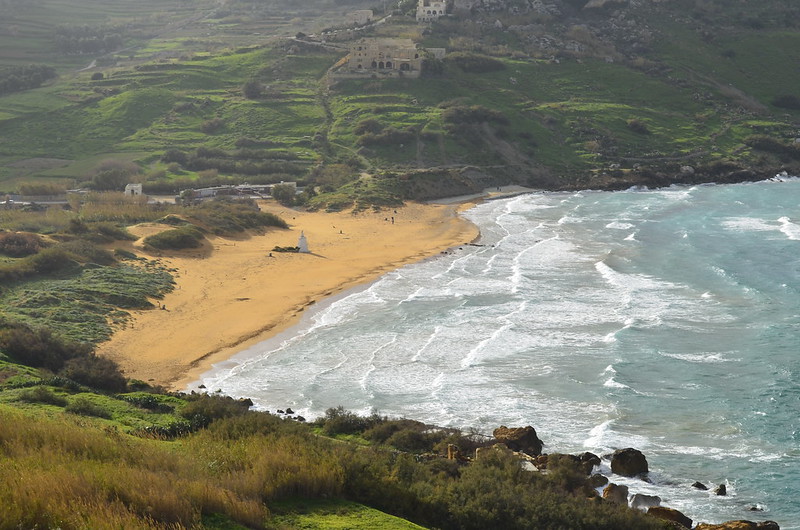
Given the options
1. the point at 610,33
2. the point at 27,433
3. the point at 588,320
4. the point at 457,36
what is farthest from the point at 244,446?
the point at 610,33

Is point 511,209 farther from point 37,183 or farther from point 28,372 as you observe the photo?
point 28,372

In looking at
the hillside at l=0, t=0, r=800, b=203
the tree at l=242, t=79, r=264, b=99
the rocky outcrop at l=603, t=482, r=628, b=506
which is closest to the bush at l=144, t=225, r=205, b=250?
the hillside at l=0, t=0, r=800, b=203

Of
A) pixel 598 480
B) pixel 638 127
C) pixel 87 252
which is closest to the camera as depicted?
pixel 598 480

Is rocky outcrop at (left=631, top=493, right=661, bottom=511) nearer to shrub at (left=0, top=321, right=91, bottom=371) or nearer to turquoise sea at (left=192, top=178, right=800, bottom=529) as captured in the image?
turquoise sea at (left=192, top=178, right=800, bottom=529)

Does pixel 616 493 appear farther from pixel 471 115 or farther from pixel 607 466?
pixel 471 115

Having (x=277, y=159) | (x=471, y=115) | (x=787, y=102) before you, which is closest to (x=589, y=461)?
(x=277, y=159)

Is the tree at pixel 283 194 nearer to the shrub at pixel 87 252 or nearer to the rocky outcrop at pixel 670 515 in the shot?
the shrub at pixel 87 252
